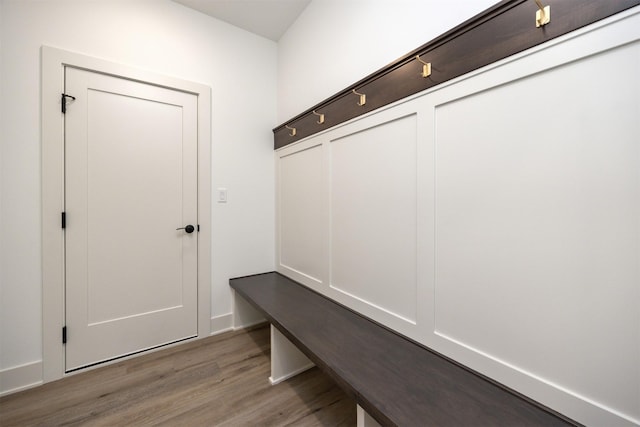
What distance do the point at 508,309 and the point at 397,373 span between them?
52cm

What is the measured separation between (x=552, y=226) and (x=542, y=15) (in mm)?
732

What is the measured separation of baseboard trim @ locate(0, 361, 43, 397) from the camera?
152cm

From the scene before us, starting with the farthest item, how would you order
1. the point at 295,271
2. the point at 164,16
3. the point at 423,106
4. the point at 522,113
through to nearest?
the point at 295,271
the point at 164,16
the point at 423,106
the point at 522,113

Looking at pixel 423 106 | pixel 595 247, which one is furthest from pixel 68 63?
pixel 595 247

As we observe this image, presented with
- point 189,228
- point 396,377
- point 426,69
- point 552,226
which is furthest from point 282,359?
point 426,69

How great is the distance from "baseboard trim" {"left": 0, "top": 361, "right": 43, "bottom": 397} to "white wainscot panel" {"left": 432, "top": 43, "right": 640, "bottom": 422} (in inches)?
99.2

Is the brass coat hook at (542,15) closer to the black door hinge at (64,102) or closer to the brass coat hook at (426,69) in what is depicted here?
the brass coat hook at (426,69)

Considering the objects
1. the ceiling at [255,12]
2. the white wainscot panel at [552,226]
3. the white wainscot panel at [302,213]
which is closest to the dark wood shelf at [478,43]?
the white wainscot panel at [552,226]

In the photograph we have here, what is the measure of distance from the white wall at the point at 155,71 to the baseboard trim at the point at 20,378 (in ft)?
0.11

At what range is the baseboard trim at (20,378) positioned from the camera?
1.52 meters

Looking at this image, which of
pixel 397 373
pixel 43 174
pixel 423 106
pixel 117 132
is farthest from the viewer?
pixel 117 132

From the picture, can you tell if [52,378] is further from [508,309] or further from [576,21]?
[576,21]

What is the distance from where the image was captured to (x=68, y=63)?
5.54ft

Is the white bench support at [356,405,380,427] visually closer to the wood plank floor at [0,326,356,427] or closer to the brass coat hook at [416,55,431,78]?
the wood plank floor at [0,326,356,427]
